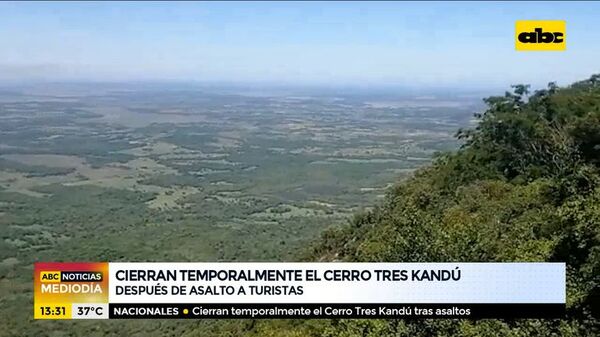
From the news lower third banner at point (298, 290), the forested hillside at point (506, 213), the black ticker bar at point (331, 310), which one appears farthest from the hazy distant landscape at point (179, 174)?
the black ticker bar at point (331, 310)

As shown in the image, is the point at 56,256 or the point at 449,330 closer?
the point at 449,330

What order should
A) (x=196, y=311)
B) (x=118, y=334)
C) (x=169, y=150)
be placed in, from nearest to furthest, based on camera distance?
(x=196, y=311), (x=118, y=334), (x=169, y=150)

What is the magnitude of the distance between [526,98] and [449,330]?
24.3 meters

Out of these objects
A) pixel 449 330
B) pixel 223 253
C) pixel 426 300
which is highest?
pixel 426 300

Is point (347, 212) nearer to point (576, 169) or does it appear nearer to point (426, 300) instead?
point (576, 169)

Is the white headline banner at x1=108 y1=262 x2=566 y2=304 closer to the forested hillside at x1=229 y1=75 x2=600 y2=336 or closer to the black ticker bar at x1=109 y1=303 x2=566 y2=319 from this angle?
the black ticker bar at x1=109 y1=303 x2=566 y2=319

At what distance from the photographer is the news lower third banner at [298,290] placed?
26.8 feet

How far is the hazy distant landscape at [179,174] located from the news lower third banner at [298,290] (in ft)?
87.2

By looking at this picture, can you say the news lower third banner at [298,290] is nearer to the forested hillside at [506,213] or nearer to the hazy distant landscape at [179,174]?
the forested hillside at [506,213]

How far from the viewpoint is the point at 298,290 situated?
8195 mm

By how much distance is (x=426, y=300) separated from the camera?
836 centimetres

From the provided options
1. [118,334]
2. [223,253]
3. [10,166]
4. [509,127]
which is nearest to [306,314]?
[509,127]

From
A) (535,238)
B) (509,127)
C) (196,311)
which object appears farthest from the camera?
(509,127)

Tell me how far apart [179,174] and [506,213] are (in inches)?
2794
